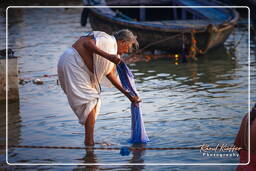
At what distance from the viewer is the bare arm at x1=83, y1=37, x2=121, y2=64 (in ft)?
19.3

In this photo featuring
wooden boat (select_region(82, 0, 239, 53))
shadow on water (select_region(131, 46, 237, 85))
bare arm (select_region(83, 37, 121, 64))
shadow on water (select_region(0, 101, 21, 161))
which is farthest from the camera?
wooden boat (select_region(82, 0, 239, 53))

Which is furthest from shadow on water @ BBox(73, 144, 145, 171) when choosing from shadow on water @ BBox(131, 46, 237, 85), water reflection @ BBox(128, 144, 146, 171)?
shadow on water @ BBox(131, 46, 237, 85)

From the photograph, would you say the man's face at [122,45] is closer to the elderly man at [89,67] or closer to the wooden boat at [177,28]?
the elderly man at [89,67]

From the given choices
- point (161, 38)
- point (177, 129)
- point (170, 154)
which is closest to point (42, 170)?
point (170, 154)

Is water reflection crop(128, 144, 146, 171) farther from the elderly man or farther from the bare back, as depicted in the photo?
the bare back

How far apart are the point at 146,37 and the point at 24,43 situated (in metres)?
3.68

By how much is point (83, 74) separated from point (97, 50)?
1.02 ft

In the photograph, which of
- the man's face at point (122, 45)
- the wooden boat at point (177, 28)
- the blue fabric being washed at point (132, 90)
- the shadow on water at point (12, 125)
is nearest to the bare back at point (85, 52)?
the man's face at point (122, 45)

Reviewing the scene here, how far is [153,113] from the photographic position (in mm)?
8164

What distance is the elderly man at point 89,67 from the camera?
6.01m

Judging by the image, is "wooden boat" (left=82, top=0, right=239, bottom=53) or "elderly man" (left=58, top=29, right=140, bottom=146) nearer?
"elderly man" (left=58, top=29, right=140, bottom=146)

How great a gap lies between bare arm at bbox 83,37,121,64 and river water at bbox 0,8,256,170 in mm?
1013

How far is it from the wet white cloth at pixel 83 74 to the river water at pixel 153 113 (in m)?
0.57

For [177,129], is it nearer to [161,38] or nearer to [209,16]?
[161,38]
